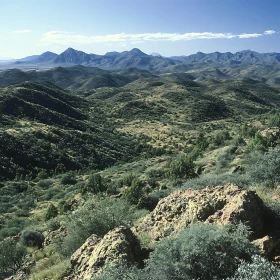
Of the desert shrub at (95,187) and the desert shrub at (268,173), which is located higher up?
the desert shrub at (268,173)

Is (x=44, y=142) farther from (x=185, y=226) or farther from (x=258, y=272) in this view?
(x=258, y=272)

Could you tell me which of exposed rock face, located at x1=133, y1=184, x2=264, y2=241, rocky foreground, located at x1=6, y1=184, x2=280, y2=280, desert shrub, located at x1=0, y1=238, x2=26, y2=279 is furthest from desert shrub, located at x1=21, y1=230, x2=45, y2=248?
rocky foreground, located at x1=6, y1=184, x2=280, y2=280

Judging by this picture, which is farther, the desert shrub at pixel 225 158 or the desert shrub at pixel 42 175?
the desert shrub at pixel 42 175

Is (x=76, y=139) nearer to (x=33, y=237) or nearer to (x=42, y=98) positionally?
(x=42, y=98)

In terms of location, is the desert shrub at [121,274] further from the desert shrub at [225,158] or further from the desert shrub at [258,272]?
the desert shrub at [225,158]

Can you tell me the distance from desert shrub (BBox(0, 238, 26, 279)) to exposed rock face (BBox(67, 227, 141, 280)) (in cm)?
590

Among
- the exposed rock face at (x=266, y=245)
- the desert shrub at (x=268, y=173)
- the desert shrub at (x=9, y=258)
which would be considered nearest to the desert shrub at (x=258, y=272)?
the exposed rock face at (x=266, y=245)

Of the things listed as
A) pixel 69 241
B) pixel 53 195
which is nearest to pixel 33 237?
pixel 69 241

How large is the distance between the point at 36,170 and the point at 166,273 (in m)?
44.1

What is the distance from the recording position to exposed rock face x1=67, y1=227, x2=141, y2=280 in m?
7.47

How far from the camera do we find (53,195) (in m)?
34.5

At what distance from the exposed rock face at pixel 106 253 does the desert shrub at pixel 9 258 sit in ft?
19.4

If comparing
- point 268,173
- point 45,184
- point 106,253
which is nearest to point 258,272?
point 106,253

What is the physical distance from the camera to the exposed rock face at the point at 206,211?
8016 mm
